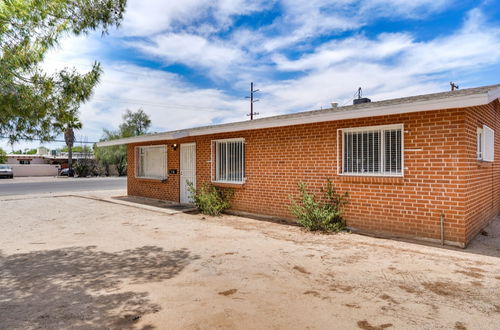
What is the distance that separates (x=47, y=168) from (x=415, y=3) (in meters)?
44.7

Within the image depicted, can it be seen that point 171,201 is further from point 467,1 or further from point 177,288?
point 467,1

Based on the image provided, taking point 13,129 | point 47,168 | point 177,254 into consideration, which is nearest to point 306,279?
point 177,254

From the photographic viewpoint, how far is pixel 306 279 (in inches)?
167

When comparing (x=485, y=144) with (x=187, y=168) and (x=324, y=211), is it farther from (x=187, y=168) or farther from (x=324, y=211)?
(x=187, y=168)

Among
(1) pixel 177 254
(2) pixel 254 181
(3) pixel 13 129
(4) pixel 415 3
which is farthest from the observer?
(2) pixel 254 181

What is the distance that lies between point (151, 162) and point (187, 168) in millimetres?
2676

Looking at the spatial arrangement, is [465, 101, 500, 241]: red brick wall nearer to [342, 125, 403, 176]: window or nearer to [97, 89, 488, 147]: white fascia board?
[97, 89, 488, 147]: white fascia board

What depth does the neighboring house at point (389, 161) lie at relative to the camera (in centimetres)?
568

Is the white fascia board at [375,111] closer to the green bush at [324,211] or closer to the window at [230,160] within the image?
the window at [230,160]

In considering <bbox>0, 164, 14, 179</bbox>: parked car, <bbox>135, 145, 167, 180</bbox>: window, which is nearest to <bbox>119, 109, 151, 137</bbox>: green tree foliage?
<bbox>0, 164, 14, 179</bbox>: parked car

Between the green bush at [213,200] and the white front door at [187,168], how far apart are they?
1181 mm

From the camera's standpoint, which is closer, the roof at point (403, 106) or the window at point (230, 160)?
the roof at point (403, 106)

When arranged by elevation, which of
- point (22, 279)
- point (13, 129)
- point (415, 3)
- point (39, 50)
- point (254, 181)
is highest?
point (415, 3)

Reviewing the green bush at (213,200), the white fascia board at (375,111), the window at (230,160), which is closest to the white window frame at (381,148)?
the white fascia board at (375,111)
